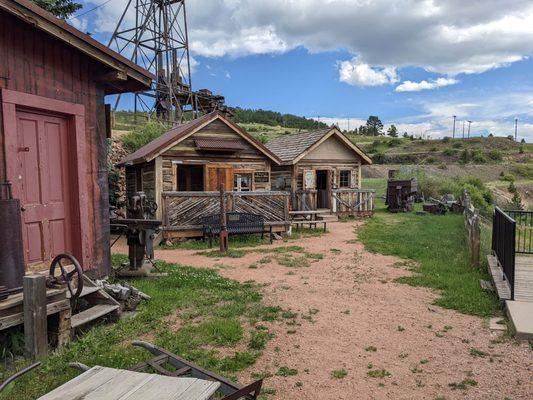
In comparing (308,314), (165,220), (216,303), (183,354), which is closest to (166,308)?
(216,303)

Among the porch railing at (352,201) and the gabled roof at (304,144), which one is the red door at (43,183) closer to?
the gabled roof at (304,144)

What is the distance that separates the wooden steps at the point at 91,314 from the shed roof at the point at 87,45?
140 inches

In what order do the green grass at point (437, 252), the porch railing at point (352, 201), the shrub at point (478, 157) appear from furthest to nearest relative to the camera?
1. the shrub at point (478, 157)
2. the porch railing at point (352, 201)
3. the green grass at point (437, 252)

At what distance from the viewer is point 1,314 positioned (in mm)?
4473

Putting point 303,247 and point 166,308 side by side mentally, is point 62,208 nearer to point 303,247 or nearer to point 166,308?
point 166,308

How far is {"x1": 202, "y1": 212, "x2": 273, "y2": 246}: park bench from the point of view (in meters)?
12.9

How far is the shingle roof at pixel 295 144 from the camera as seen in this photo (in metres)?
20.0

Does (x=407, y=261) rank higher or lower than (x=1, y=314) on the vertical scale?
lower

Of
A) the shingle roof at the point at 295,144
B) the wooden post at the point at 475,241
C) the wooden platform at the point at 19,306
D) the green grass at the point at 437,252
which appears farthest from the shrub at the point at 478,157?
the wooden platform at the point at 19,306

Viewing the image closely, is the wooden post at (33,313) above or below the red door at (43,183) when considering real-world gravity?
below

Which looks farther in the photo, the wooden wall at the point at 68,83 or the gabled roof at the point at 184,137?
the gabled roof at the point at 184,137

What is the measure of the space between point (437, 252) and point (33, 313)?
30.4 feet

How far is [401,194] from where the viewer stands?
851 inches

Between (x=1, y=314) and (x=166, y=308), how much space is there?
2255 millimetres
